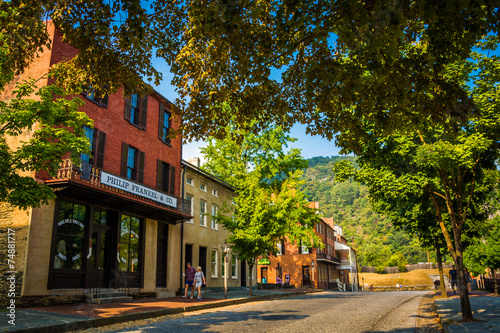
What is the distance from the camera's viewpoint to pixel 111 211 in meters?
18.0

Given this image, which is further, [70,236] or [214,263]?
[214,263]

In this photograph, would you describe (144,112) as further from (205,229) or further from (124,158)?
(205,229)

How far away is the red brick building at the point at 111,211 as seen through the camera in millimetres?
14094

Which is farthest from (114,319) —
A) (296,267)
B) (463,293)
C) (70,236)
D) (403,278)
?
(403,278)

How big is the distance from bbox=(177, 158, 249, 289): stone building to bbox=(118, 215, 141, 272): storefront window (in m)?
4.12

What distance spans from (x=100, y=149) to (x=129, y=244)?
15.9 ft

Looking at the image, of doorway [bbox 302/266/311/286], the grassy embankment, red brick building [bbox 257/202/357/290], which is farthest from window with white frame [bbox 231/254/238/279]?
the grassy embankment

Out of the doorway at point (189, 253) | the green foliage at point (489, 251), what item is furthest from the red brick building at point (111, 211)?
the green foliage at point (489, 251)

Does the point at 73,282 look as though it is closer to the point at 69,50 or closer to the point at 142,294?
the point at 142,294

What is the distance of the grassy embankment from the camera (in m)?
63.8

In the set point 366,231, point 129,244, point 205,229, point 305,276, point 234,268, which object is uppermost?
point 366,231

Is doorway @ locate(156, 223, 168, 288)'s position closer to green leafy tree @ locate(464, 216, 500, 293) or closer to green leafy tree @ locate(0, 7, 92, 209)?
green leafy tree @ locate(0, 7, 92, 209)

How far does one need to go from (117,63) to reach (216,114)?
2035 millimetres

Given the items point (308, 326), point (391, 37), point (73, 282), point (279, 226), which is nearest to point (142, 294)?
point (73, 282)
